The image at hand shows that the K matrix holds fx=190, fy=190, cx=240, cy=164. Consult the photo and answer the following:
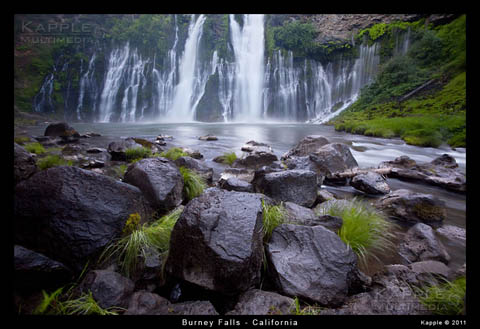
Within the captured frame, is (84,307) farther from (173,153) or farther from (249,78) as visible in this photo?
(249,78)

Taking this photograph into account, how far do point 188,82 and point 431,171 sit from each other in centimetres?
791

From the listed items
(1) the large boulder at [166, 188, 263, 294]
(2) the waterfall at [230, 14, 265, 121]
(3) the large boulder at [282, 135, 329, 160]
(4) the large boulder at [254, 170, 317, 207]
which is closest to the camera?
(1) the large boulder at [166, 188, 263, 294]

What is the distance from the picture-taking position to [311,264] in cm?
181

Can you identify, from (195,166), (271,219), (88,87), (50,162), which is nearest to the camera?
(271,219)

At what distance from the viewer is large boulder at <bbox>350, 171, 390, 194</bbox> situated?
13.7ft

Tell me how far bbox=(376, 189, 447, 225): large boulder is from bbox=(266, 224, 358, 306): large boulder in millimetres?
2058

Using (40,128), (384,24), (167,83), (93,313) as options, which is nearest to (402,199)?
(384,24)

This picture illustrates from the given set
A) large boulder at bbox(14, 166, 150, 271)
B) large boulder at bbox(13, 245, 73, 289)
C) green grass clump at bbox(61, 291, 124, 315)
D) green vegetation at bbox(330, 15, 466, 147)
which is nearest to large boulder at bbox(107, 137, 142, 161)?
large boulder at bbox(14, 166, 150, 271)

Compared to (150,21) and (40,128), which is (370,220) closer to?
(150,21)

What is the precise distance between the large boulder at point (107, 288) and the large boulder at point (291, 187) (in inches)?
101

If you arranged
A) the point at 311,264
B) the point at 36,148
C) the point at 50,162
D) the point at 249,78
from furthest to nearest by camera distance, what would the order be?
the point at 249,78 < the point at 50,162 < the point at 36,148 < the point at 311,264

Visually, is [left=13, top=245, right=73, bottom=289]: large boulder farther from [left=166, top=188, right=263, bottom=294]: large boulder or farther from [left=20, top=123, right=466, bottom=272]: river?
[left=20, top=123, right=466, bottom=272]: river

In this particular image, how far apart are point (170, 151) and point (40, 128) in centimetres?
281

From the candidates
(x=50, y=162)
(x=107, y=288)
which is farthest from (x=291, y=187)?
(x=50, y=162)
